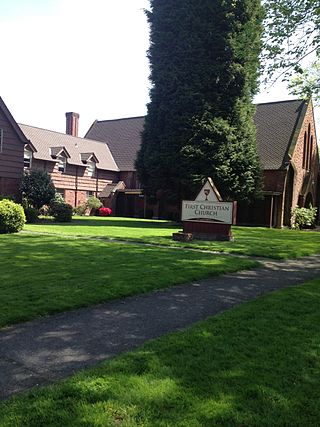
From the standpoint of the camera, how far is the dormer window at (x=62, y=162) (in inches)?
1649

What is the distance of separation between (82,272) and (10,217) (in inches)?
455

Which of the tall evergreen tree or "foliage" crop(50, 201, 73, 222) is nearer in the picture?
the tall evergreen tree

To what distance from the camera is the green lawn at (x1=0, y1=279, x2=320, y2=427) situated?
3395 mm

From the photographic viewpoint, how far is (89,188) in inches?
1786

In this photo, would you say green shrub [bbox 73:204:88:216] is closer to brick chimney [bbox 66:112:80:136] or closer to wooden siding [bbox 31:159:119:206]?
wooden siding [bbox 31:159:119:206]

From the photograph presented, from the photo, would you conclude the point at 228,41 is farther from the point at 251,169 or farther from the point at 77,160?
the point at 77,160

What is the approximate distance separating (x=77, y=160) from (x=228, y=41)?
21.1m

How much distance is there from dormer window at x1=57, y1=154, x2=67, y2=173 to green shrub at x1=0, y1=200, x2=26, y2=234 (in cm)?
2230

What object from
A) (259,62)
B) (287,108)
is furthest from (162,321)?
(287,108)

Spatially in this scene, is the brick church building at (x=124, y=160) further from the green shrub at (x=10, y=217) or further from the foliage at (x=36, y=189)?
the green shrub at (x=10, y=217)

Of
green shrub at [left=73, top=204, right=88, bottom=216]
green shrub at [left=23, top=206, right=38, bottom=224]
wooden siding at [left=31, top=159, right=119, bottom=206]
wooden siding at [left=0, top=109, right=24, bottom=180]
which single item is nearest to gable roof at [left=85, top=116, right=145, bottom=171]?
wooden siding at [left=31, top=159, right=119, bottom=206]

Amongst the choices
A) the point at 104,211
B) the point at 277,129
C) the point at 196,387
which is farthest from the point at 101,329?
the point at 104,211

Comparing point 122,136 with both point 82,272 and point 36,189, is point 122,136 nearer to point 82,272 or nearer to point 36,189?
point 36,189

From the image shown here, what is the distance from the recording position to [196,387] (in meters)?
3.93
